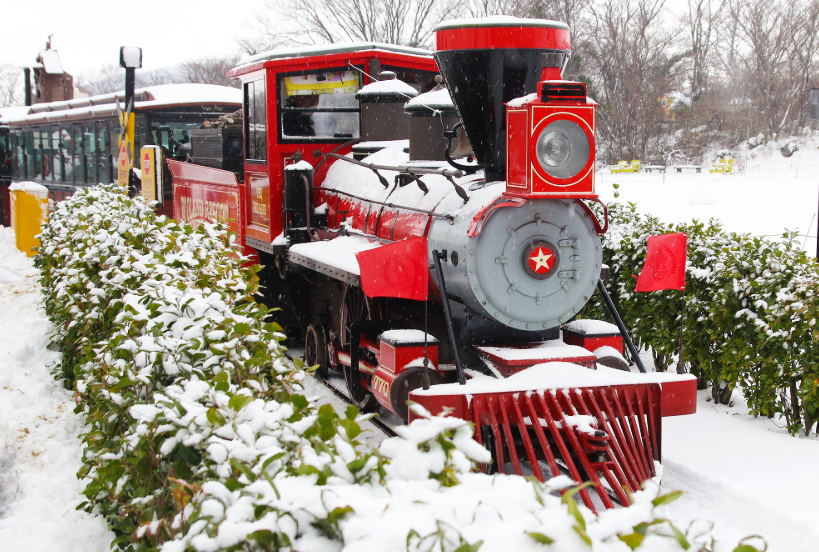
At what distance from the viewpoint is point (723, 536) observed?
3.91 meters

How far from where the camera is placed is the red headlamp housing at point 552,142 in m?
4.20

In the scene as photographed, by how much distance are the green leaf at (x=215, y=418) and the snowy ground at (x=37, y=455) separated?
58.3 inches

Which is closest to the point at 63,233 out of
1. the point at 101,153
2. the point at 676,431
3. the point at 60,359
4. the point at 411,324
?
the point at 60,359

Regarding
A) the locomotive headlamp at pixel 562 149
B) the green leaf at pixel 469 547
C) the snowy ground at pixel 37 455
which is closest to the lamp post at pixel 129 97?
the snowy ground at pixel 37 455

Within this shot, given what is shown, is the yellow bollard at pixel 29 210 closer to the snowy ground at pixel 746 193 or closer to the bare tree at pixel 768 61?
the snowy ground at pixel 746 193

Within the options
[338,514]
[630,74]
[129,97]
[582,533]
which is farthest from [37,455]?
[630,74]

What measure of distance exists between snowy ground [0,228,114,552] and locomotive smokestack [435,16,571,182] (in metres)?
2.92

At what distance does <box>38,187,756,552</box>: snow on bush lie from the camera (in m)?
1.36

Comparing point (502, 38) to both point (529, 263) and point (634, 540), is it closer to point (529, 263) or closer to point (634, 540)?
point (529, 263)

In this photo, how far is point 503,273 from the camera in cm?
454

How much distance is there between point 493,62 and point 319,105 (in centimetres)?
286

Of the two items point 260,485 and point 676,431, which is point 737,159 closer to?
point 676,431

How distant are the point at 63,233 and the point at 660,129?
38.6 metres

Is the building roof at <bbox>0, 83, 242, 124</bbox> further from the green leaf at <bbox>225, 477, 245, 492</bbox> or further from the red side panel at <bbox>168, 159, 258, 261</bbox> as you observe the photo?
the green leaf at <bbox>225, 477, 245, 492</bbox>
